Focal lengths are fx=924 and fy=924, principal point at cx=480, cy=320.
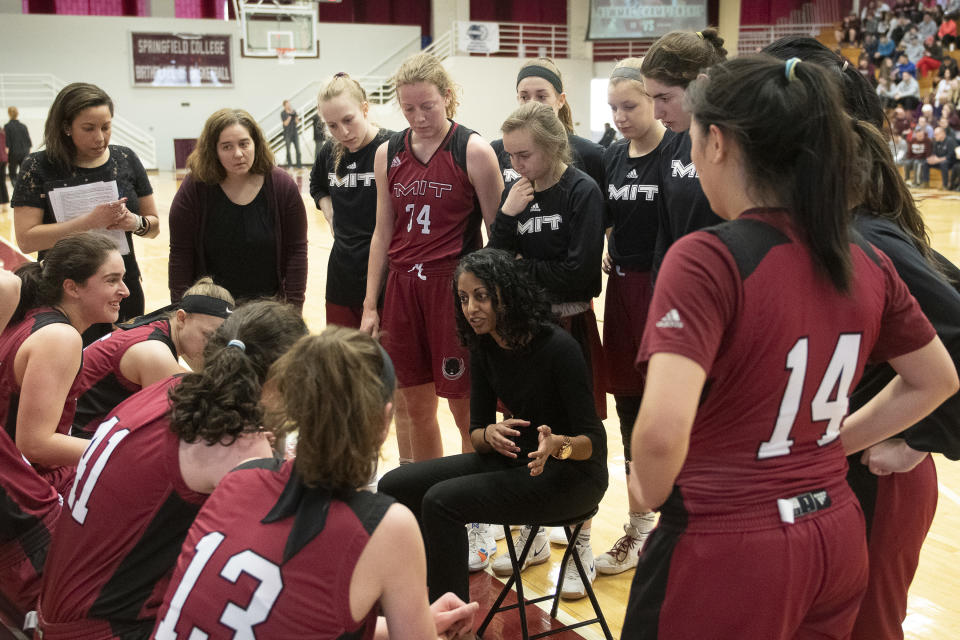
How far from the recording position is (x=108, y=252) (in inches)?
116

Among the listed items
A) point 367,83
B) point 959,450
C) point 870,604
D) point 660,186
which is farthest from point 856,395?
point 367,83

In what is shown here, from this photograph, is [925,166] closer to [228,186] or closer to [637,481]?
[228,186]

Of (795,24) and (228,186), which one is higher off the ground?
(795,24)

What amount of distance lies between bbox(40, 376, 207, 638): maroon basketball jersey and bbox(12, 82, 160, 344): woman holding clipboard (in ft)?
6.87

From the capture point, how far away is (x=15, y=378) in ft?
8.61

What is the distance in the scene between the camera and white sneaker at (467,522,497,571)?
350 centimetres

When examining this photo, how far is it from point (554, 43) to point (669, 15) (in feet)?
11.8

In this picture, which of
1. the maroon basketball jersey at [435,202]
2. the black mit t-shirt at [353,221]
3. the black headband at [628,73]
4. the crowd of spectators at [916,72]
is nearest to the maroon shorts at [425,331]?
the maroon basketball jersey at [435,202]

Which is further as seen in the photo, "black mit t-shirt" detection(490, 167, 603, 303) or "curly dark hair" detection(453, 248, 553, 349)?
"black mit t-shirt" detection(490, 167, 603, 303)

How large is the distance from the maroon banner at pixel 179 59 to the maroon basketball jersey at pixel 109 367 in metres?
23.9

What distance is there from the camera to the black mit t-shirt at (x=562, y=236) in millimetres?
3172

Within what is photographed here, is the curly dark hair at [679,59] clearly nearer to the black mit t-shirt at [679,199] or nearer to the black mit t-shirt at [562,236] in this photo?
the black mit t-shirt at [679,199]

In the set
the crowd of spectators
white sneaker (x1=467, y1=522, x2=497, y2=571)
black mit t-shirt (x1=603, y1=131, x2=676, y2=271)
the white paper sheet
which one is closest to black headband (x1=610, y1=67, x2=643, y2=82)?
black mit t-shirt (x1=603, y1=131, x2=676, y2=271)

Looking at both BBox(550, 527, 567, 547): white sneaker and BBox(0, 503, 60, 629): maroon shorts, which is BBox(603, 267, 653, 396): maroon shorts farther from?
BBox(0, 503, 60, 629): maroon shorts
